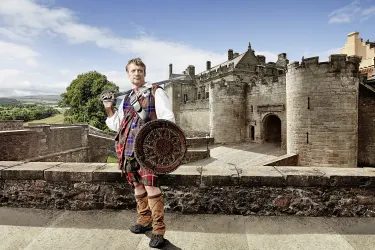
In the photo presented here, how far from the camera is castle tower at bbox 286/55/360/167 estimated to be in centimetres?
1136

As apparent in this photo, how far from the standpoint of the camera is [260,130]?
64.7 feet

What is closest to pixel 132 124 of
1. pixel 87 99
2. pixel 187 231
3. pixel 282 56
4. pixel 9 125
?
pixel 187 231

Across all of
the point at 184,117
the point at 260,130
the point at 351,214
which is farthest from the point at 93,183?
the point at 184,117

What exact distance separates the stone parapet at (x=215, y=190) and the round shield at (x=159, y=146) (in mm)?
796

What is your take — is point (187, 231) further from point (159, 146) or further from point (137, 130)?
point (137, 130)

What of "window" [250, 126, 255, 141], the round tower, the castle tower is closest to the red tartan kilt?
the castle tower

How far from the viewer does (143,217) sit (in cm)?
277

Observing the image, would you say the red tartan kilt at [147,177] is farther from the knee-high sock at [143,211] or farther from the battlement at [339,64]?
the battlement at [339,64]

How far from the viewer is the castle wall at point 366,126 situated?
13383mm

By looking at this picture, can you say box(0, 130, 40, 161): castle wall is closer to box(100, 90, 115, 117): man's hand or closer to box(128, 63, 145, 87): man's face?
box(100, 90, 115, 117): man's hand

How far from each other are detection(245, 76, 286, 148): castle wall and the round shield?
15963mm

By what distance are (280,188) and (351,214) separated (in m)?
1.01

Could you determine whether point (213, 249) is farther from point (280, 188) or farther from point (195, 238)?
point (280, 188)

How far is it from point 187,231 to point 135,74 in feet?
6.65
